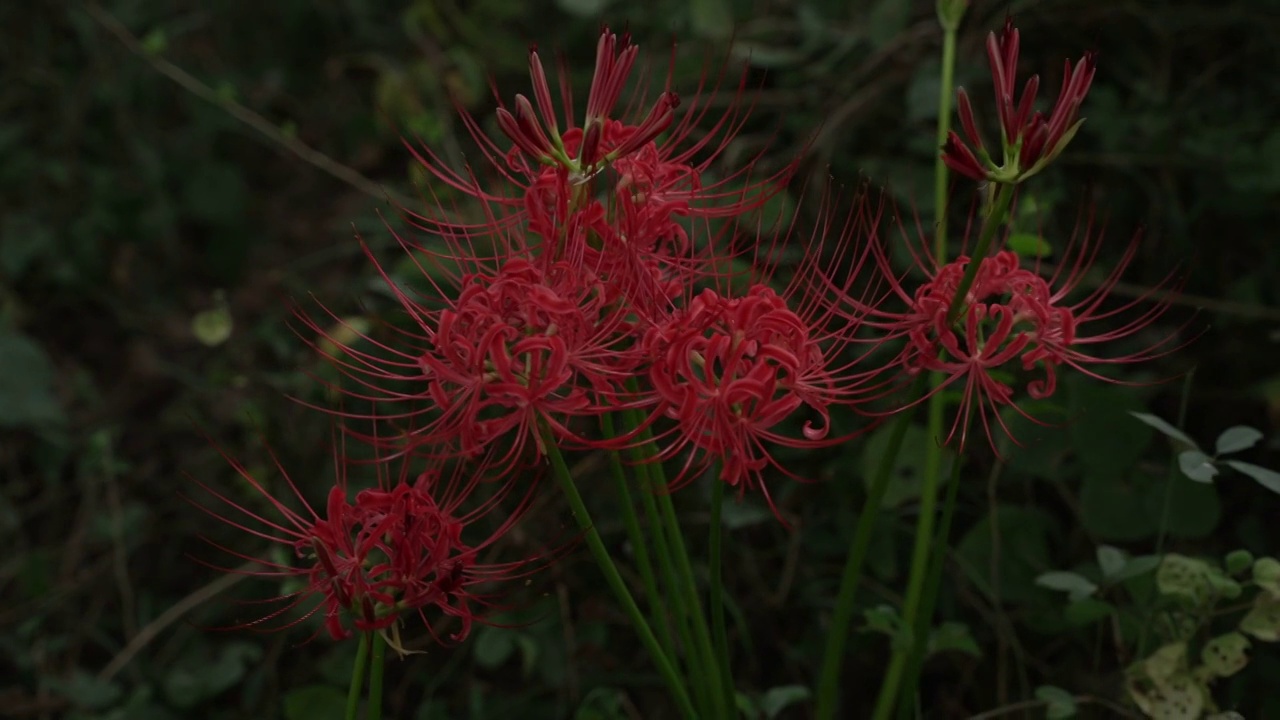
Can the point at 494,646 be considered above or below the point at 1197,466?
below

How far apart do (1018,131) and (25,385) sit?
6.31 ft

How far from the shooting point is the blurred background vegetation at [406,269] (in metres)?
1.67

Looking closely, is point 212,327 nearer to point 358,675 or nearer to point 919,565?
point 358,675

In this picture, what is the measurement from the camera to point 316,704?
155 centimetres

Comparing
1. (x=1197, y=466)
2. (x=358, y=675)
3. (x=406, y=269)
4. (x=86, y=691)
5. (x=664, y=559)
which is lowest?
(x=86, y=691)

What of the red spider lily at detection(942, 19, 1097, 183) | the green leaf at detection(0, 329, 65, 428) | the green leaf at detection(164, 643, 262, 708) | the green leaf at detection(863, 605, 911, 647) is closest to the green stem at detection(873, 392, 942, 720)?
the green leaf at detection(863, 605, 911, 647)

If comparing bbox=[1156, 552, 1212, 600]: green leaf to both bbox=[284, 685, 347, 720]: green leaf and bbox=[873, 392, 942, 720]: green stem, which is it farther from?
bbox=[284, 685, 347, 720]: green leaf

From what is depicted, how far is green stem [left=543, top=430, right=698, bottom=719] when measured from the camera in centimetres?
100

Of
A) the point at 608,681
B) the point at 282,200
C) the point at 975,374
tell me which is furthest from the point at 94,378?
the point at 975,374

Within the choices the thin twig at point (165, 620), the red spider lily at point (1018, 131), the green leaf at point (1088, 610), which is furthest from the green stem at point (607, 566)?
the thin twig at point (165, 620)

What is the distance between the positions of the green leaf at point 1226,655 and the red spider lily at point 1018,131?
1.99ft

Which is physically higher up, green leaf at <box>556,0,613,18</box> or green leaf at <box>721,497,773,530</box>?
green leaf at <box>556,0,613,18</box>

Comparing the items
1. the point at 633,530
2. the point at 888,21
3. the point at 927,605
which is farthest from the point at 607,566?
the point at 888,21

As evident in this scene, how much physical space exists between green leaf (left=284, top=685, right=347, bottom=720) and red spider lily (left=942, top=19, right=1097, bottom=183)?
1.01 metres
